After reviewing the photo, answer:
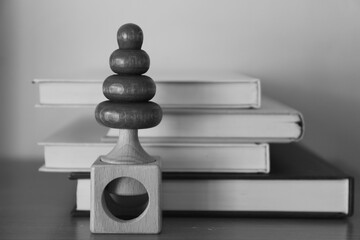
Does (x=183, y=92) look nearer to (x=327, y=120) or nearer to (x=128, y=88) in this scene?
(x=128, y=88)

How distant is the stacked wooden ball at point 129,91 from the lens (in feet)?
1.92

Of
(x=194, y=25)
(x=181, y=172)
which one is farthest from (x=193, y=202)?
(x=194, y=25)

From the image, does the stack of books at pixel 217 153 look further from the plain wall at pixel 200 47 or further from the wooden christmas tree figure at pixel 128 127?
the plain wall at pixel 200 47

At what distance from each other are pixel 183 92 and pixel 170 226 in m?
0.14

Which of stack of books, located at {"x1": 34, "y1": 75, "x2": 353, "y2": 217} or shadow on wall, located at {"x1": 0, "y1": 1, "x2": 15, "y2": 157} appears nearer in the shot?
stack of books, located at {"x1": 34, "y1": 75, "x2": 353, "y2": 217}

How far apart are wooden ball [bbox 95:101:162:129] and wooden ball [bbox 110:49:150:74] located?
32 mm

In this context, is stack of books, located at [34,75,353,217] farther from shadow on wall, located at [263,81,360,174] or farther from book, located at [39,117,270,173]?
shadow on wall, located at [263,81,360,174]

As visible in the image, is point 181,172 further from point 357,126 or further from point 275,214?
point 357,126

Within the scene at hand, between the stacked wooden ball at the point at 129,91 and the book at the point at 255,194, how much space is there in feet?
0.28

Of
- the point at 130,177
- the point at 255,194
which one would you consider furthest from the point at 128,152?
the point at 255,194

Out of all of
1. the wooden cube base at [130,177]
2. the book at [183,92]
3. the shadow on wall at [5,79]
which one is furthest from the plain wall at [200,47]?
the wooden cube base at [130,177]

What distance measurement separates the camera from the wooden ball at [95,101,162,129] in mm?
585

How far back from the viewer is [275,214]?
0.65 meters

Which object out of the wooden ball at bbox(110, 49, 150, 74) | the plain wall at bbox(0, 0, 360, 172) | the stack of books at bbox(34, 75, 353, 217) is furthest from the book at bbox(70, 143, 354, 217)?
the plain wall at bbox(0, 0, 360, 172)
